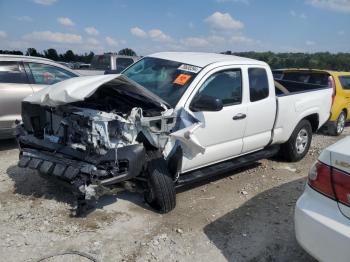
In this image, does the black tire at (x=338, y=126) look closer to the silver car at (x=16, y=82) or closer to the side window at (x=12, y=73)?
the silver car at (x=16, y=82)

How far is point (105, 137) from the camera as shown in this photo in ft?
12.6

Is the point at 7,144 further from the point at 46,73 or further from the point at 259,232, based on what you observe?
the point at 259,232

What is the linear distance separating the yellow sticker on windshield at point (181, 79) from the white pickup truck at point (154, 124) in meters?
0.01

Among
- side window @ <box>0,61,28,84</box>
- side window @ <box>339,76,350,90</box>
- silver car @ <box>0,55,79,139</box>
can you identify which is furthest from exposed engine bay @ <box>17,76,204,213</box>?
side window @ <box>339,76,350,90</box>

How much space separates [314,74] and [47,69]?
21.6 ft

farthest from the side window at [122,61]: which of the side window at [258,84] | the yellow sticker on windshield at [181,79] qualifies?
the yellow sticker on windshield at [181,79]

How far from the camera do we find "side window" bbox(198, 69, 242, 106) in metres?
4.72

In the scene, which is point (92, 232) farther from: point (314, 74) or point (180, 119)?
point (314, 74)

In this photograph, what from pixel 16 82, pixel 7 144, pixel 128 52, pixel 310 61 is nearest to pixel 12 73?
pixel 16 82

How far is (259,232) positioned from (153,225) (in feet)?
3.86

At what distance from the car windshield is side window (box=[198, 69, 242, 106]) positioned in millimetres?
235

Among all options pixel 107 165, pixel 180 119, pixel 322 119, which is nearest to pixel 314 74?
pixel 322 119

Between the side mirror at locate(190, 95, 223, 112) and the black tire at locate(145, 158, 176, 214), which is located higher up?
the side mirror at locate(190, 95, 223, 112)

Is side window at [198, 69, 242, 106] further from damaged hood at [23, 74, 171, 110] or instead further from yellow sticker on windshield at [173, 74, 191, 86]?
damaged hood at [23, 74, 171, 110]
